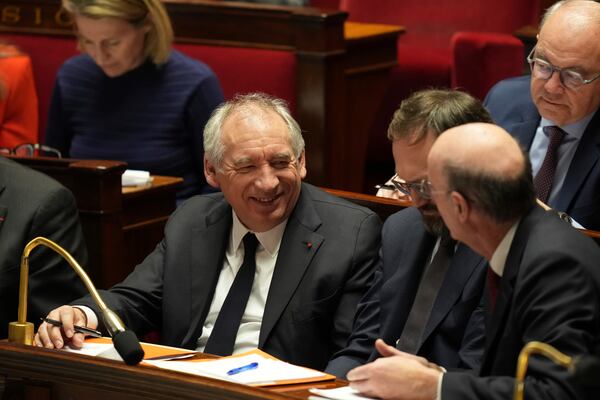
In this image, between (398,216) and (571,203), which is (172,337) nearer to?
(398,216)

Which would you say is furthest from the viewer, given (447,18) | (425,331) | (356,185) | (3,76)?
(447,18)

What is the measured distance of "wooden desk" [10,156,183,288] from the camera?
3.84 meters

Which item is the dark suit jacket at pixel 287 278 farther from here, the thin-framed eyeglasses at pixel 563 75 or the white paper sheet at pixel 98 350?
the thin-framed eyeglasses at pixel 563 75

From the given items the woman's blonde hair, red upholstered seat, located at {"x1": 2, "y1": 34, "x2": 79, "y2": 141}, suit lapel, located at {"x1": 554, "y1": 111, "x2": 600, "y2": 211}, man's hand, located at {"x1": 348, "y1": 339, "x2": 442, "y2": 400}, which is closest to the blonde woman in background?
the woman's blonde hair

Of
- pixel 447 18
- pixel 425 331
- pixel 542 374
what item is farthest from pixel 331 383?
pixel 447 18

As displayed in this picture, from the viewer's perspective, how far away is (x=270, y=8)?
4984mm

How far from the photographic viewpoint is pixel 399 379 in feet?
7.54

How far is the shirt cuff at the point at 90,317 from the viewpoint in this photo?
9.68ft

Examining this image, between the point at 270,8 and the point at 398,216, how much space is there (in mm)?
2250

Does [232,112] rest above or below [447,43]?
above

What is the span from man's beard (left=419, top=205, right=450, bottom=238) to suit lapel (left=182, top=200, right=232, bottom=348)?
64 centimetres

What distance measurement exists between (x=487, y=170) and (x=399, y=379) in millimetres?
438

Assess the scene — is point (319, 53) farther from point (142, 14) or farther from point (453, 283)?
point (453, 283)

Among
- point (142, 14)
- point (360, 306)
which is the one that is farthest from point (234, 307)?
point (142, 14)
